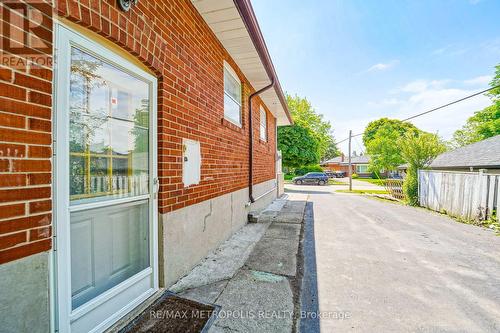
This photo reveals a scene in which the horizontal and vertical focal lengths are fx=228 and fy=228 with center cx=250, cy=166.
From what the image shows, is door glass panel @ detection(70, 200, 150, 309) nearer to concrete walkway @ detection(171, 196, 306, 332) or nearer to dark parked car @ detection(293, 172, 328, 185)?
concrete walkway @ detection(171, 196, 306, 332)

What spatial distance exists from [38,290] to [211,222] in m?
2.42

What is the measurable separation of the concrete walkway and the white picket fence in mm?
6190

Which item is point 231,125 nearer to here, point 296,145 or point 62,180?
point 62,180

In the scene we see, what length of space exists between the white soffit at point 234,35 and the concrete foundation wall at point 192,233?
2.81m

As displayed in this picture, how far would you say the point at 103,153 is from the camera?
198 centimetres

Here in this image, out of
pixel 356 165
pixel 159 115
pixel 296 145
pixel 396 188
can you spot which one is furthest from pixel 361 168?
pixel 159 115

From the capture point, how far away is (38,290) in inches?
53.2

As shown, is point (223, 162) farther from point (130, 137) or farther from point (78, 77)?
point (78, 77)

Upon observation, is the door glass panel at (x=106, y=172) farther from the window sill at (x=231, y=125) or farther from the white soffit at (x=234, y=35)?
A: the window sill at (x=231, y=125)

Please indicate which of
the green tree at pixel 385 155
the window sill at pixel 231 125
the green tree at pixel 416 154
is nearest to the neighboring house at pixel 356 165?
the green tree at pixel 385 155

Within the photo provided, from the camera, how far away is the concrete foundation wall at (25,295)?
3.92ft

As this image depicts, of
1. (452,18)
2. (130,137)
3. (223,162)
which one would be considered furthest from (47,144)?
(452,18)

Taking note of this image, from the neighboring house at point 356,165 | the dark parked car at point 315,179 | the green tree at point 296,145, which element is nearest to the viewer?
the green tree at point 296,145

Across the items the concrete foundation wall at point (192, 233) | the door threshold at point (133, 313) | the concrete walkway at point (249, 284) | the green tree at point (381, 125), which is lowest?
the concrete walkway at point (249, 284)
